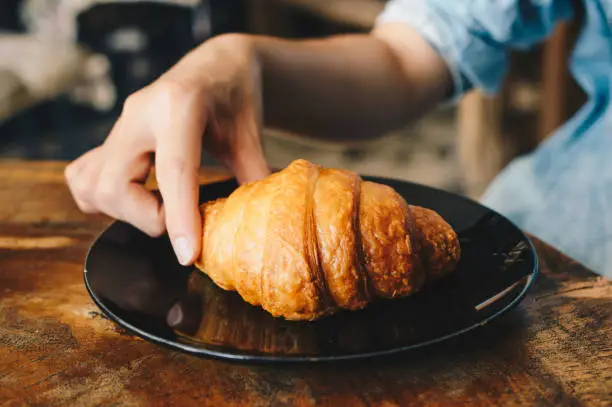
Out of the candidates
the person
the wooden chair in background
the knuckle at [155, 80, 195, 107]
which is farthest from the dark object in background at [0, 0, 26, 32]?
the knuckle at [155, 80, 195, 107]

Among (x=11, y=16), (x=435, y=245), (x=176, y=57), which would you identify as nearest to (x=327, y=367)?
(x=435, y=245)

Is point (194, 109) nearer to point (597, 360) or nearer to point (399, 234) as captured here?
point (399, 234)

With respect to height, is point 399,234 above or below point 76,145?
above

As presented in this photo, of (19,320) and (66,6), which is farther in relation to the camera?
(66,6)

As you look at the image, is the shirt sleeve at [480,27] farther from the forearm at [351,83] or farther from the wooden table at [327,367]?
the wooden table at [327,367]

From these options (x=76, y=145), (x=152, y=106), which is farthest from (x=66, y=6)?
(x=152, y=106)
